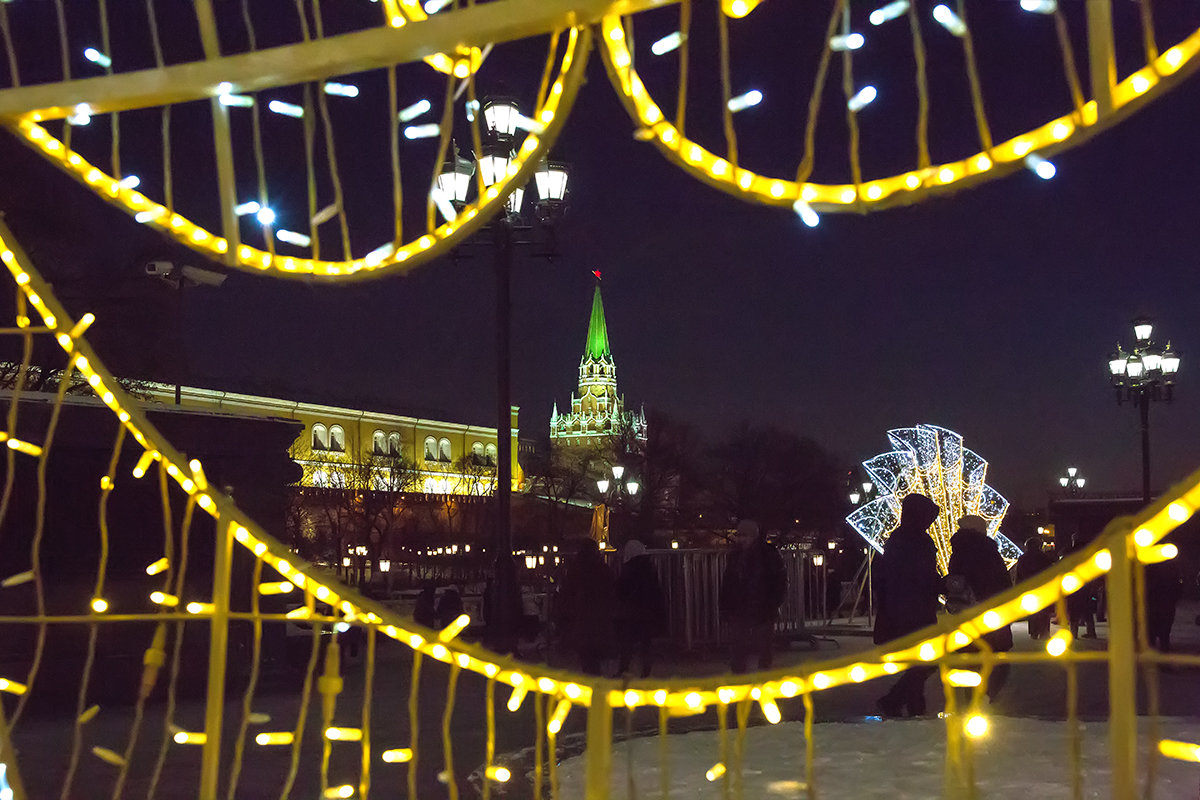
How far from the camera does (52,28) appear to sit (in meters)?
4.76

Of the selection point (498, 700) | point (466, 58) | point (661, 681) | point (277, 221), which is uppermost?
point (466, 58)

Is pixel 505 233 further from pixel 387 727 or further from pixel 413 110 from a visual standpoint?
pixel 413 110

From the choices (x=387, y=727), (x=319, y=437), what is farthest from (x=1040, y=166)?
(x=319, y=437)

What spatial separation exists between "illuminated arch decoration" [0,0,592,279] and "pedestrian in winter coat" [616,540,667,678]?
330 inches

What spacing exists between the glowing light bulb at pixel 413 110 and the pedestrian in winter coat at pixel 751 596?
302 inches

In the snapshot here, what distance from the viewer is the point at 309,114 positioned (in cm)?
253

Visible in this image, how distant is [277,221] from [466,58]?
0.61 meters

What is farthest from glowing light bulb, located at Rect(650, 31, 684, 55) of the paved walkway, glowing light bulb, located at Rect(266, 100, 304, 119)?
the paved walkway

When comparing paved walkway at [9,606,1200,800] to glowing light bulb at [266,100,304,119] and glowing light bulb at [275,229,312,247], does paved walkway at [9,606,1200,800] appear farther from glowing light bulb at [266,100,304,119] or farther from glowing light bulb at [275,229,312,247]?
glowing light bulb at [266,100,304,119]

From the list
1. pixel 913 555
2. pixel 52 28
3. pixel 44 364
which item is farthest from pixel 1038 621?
pixel 44 364

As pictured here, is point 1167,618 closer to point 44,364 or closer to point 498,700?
point 498,700

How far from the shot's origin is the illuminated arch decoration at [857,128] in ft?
6.00

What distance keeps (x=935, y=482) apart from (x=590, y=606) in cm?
1074

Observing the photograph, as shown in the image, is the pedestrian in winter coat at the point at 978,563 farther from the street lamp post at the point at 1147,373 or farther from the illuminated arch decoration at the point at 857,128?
the street lamp post at the point at 1147,373
